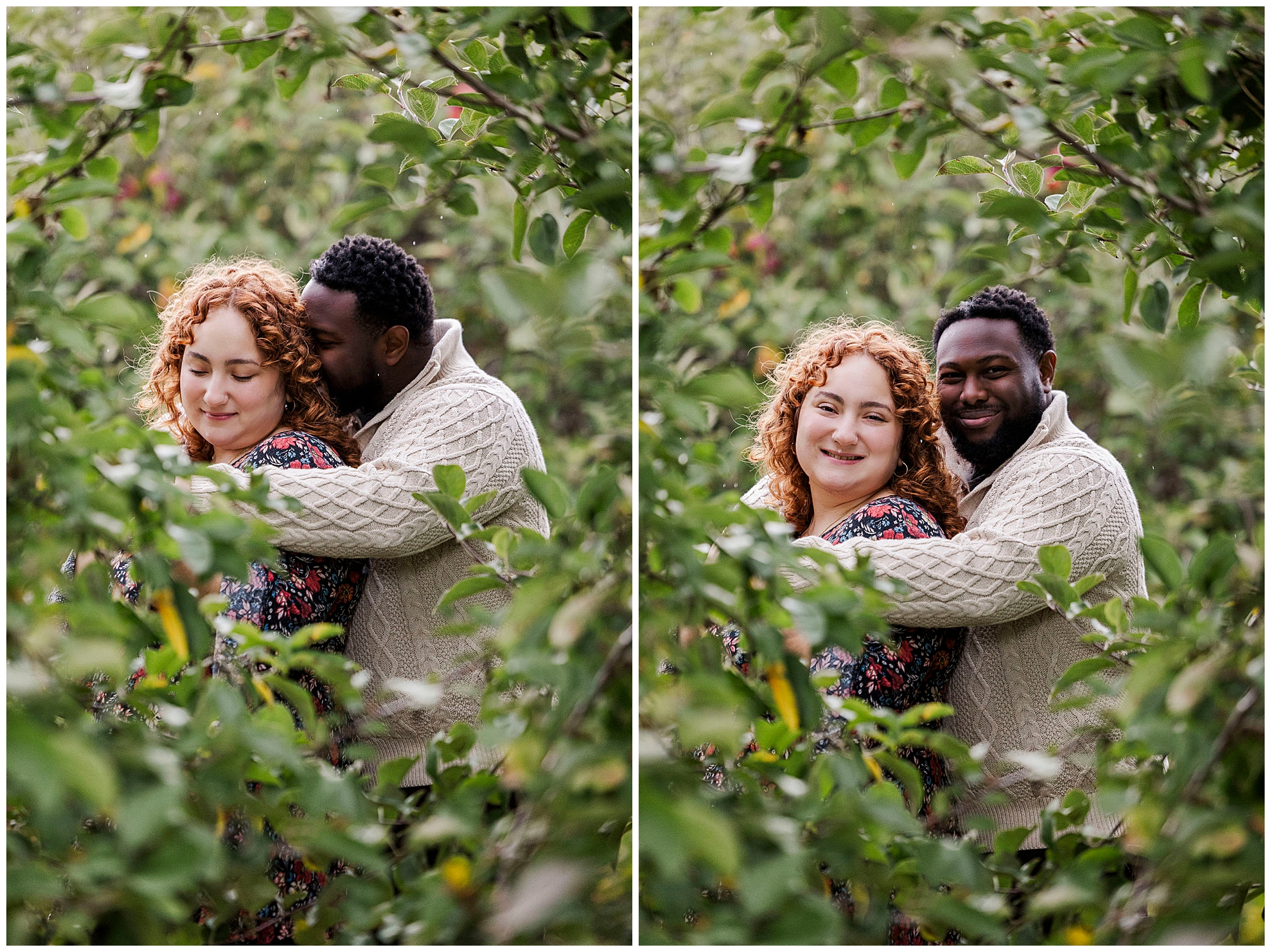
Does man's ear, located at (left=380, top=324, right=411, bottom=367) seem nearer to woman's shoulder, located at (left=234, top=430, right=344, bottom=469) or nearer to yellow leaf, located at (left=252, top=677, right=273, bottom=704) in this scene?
woman's shoulder, located at (left=234, top=430, right=344, bottom=469)

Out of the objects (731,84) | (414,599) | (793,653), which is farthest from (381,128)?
(731,84)

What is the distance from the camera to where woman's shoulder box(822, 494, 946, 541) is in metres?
1.45

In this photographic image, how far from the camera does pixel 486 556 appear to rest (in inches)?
62.3

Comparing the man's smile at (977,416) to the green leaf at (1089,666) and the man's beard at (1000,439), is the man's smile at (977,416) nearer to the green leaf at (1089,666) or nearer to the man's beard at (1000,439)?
the man's beard at (1000,439)

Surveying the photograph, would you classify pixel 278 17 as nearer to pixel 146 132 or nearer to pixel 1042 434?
pixel 146 132

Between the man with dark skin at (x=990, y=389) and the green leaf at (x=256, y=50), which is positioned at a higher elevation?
the green leaf at (x=256, y=50)

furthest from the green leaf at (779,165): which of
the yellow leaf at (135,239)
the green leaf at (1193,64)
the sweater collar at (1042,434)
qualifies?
the yellow leaf at (135,239)

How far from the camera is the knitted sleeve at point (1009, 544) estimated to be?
1376mm

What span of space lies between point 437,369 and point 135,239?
1.88m

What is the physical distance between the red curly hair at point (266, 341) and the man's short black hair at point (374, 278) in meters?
0.06

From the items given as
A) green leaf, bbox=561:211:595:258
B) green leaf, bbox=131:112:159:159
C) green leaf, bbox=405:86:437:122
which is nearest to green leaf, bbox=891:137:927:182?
green leaf, bbox=561:211:595:258

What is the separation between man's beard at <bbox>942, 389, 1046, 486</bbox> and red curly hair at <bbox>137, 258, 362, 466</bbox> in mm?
800

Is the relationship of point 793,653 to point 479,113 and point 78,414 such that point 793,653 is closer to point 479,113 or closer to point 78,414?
point 78,414

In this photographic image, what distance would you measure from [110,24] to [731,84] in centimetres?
229
